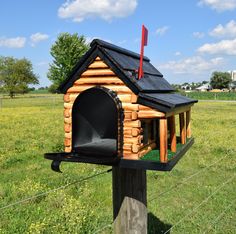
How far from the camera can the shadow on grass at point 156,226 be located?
522 cm

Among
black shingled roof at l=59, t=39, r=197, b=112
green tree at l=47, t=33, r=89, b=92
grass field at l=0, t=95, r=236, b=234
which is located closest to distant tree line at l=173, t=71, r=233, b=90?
green tree at l=47, t=33, r=89, b=92

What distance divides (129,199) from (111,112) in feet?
2.42

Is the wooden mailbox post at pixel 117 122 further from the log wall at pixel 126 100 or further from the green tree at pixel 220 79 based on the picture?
the green tree at pixel 220 79

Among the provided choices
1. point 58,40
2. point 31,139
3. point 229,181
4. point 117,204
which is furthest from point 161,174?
point 58,40

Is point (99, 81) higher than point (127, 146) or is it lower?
higher

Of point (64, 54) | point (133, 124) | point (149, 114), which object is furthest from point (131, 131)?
point (64, 54)

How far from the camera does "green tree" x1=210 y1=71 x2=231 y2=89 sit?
11412 centimetres

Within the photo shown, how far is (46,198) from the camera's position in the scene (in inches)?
246

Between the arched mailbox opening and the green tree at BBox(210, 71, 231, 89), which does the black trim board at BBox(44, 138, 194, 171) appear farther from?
the green tree at BBox(210, 71, 231, 89)

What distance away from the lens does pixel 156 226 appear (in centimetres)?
538

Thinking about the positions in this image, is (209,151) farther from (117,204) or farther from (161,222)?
(117,204)

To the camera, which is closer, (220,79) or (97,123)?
(97,123)

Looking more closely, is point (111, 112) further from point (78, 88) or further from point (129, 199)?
point (129, 199)

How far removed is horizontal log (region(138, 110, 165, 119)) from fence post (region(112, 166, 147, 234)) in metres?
0.47
